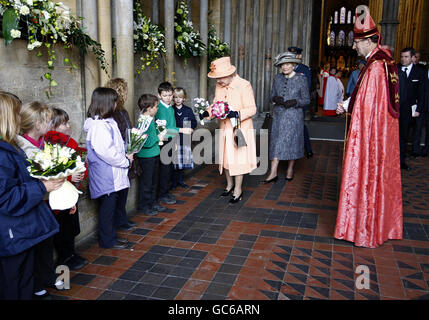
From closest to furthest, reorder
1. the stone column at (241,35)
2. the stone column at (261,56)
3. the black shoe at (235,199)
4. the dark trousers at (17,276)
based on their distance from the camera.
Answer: the dark trousers at (17,276)
the black shoe at (235,199)
the stone column at (241,35)
the stone column at (261,56)

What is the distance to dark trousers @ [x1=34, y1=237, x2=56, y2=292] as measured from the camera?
2.87 metres

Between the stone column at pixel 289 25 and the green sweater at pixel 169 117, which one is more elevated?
the stone column at pixel 289 25

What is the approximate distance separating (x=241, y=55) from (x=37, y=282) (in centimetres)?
675

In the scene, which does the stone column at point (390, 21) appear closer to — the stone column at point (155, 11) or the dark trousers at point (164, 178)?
the stone column at point (155, 11)

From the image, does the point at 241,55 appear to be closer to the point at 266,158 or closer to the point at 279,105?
the point at 266,158

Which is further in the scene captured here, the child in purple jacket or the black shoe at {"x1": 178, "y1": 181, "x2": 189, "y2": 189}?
the black shoe at {"x1": 178, "y1": 181, "x2": 189, "y2": 189}

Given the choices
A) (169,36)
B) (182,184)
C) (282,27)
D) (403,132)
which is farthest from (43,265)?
(282,27)

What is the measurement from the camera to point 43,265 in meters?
2.91

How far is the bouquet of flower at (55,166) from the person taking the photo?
8.09 feet

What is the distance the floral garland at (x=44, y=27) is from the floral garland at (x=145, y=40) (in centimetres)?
102

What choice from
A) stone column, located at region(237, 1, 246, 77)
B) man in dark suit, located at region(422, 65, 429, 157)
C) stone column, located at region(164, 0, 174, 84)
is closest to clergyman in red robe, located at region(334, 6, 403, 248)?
stone column, located at region(164, 0, 174, 84)

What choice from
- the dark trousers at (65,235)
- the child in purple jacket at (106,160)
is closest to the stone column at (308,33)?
the child in purple jacket at (106,160)

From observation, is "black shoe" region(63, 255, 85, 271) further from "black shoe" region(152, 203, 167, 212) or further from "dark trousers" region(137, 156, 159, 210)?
"black shoe" region(152, 203, 167, 212)

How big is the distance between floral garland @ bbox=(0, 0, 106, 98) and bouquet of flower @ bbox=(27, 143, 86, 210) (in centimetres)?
101
